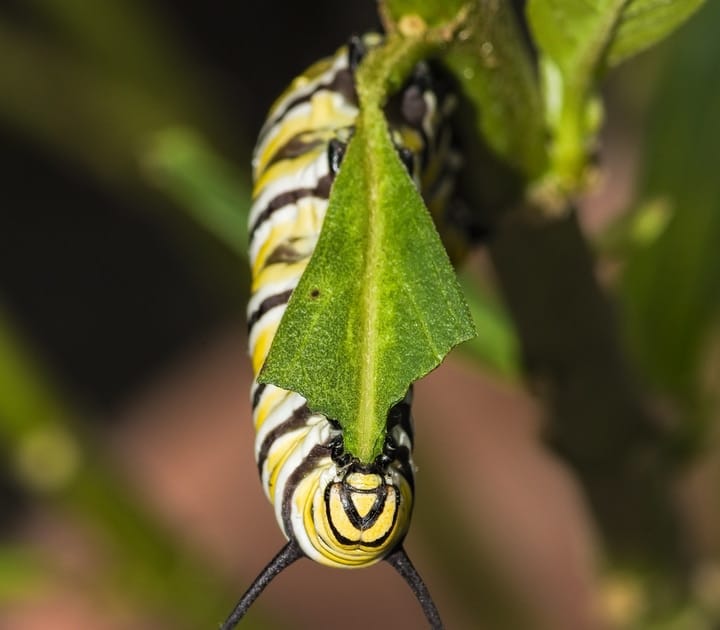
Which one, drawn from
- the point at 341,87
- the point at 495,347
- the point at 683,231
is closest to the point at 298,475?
the point at 341,87

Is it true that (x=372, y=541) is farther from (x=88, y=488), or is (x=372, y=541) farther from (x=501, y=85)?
(x=88, y=488)

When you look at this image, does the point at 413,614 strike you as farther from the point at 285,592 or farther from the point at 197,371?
the point at 197,371

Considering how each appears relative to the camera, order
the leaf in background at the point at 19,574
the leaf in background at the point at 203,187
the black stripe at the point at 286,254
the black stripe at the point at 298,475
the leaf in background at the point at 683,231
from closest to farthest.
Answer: the black stripe at the point at 298,475, the black stripe at the point at 286,254, the leaf in background at the point at 683,231, the leaf in background at the point at 203,187, the leaf in background at the point at 19,574

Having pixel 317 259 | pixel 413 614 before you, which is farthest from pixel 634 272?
pixel 413 614

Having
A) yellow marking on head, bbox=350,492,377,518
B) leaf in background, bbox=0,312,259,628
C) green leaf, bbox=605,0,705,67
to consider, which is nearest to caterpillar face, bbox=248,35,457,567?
yellow marking on head, bbox=350,492,377,518

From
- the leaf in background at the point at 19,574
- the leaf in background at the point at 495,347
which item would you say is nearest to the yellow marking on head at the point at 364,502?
the leaf in background at the point at 495,347

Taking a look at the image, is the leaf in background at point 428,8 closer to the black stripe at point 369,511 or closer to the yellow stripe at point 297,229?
the yellow stripe at point 297,229

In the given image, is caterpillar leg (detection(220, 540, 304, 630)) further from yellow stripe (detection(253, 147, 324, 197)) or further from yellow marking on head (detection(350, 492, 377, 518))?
yellow stripe (detection(253, 147, 324, 197))
